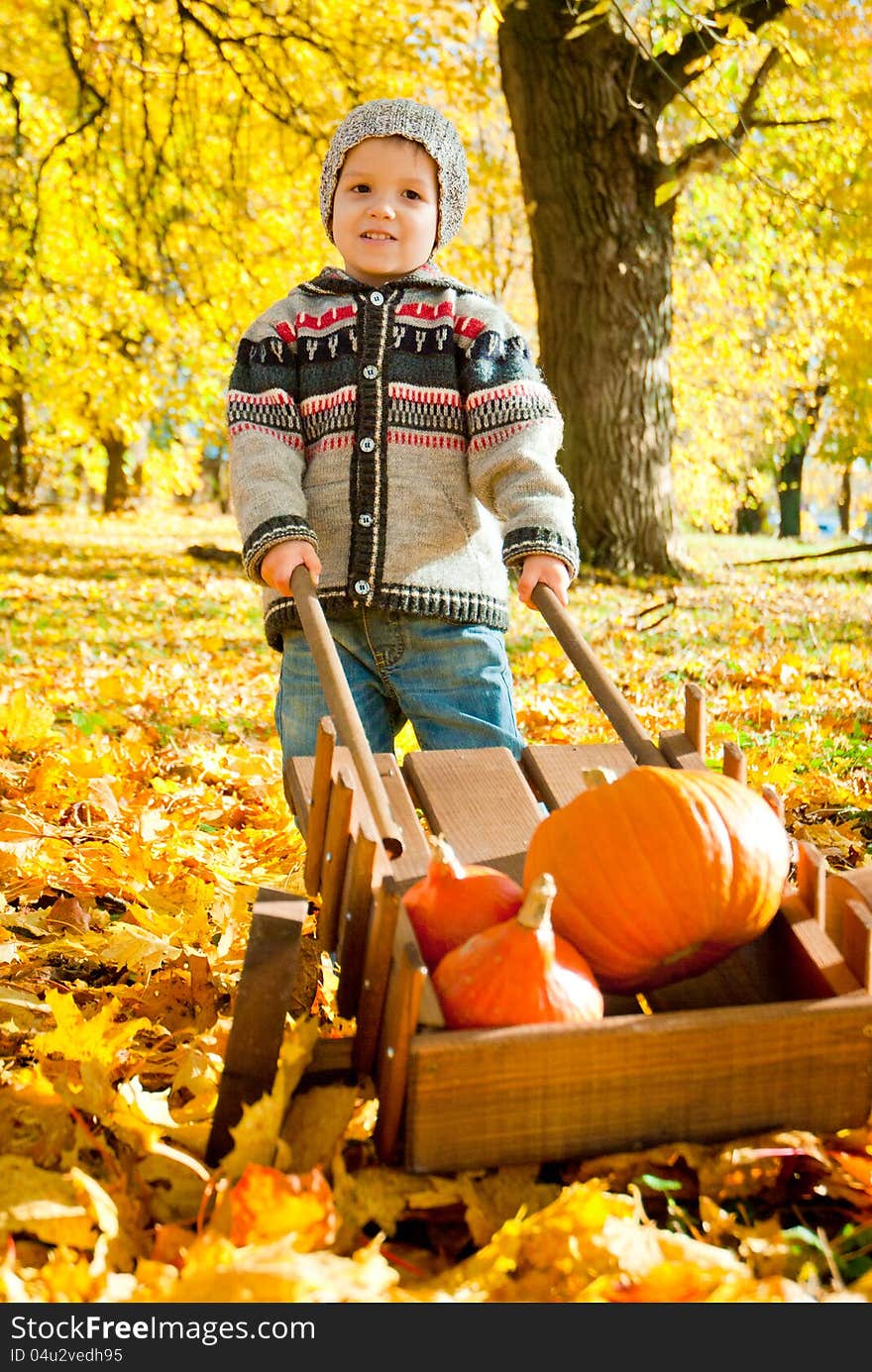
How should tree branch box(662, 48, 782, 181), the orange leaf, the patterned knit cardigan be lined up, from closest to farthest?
the orange leaf
the patterned knit cardigan
tree branch box(662, 48, 782, 181)

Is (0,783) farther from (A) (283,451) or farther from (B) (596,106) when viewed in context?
(B) (596,106)

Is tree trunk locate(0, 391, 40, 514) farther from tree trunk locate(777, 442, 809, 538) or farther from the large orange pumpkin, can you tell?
tree trunk locate(777, 442, 809, 538)

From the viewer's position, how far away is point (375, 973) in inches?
57.2

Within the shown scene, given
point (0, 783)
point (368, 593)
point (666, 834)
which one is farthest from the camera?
point (0, 783)

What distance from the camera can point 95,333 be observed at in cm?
1108

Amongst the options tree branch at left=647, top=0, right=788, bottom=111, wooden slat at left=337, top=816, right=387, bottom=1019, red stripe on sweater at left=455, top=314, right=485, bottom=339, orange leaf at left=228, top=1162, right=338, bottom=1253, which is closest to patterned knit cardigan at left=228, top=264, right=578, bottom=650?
red stripe on sweater at left=455, top=314, right=485, bottom=339

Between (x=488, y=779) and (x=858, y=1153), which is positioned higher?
(x=488, y=779)

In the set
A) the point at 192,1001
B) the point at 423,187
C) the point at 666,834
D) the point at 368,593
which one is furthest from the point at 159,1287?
the point at 423,187

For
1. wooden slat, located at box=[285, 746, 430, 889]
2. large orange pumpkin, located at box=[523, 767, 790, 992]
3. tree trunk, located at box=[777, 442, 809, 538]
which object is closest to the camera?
large orange pumpkin, located at box=[523, 767, 790, 992]

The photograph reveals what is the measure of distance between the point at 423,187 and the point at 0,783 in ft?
5.86

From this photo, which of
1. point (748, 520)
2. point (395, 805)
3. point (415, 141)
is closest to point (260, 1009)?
point (395, 805)

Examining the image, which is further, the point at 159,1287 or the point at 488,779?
the point at 488,779

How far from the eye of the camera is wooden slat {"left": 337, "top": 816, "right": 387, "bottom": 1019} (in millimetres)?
1488

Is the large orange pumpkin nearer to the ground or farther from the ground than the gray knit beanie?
nearer to the ground
